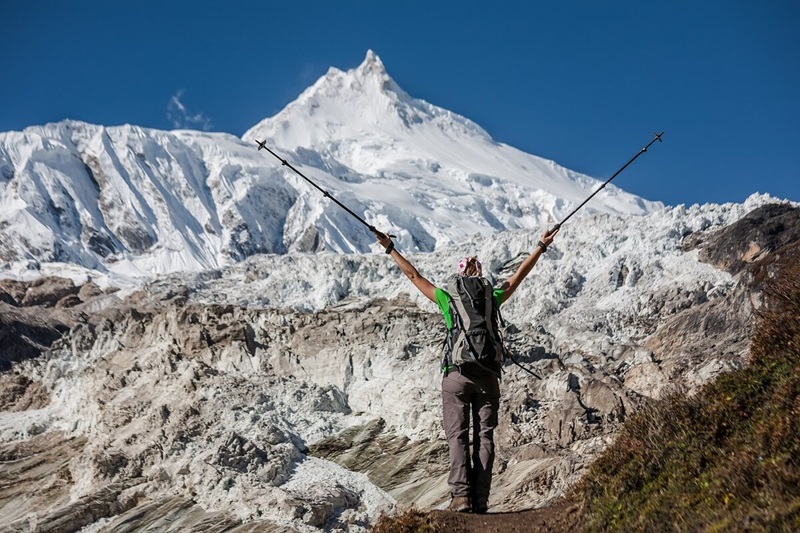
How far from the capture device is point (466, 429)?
25.3 feet

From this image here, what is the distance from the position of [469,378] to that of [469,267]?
3.77 feet

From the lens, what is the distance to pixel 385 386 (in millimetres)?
34719

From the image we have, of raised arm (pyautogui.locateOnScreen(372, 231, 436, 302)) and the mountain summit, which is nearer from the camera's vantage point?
raised arm (pyautogui.locateOnScreen(372, 231, 436, 302))

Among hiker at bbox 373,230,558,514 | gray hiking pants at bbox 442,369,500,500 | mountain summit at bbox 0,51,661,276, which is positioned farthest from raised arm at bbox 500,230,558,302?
mountain summit at bbox 0,51,661,276

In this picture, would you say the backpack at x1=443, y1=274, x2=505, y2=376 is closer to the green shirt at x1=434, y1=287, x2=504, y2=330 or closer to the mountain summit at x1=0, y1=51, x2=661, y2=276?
the green shirt at x1=434, y1=287, x2=504, y2=330

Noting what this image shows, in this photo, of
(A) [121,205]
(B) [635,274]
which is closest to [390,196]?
(A) [121,205]

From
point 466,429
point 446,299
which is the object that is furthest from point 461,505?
point 446,299

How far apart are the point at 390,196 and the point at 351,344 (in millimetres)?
124236

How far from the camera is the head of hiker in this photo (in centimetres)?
797

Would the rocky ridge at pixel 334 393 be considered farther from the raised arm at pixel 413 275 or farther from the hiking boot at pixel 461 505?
the raised arm at pixel 413 275

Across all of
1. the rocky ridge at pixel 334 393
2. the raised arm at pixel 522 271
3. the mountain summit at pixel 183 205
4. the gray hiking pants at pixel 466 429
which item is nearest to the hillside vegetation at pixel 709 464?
the gray hiking pants at pixel 466 429

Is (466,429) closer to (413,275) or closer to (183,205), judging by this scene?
(413,275)

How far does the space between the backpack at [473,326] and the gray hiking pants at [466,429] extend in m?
0.18

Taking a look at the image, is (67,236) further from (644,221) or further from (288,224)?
(644,221)
